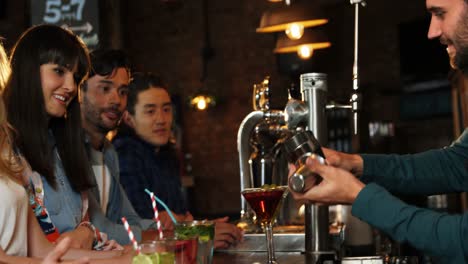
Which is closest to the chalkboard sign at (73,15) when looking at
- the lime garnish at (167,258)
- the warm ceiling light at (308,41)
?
the warm ceiling light at (308,41)

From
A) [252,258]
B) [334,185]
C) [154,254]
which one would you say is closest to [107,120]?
[252,258]

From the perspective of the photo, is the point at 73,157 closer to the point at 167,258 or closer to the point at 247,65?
the point at 167,258

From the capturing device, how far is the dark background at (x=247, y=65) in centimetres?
875

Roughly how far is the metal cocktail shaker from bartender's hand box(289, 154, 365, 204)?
16 millimetres

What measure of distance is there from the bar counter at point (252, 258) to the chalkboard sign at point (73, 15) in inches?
123

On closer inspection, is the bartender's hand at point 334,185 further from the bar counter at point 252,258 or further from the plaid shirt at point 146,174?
the plaid shirt at point 146,174

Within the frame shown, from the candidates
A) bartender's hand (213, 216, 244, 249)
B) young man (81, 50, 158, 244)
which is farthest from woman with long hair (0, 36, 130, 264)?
young man (81, 50, 158, 244)

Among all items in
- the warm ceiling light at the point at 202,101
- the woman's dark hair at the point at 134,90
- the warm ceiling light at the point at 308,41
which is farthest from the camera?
the warm ceiling light at the point at 202,101

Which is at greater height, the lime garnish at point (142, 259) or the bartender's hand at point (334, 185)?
the bartender's hand at point (334, 185)

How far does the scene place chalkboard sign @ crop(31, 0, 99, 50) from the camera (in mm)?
5406

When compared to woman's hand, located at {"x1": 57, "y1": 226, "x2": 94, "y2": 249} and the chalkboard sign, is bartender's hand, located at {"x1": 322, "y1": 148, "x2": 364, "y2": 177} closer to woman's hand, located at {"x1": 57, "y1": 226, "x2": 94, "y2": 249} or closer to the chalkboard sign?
woman's hand, located at {"x1": 57, "y1": 226, "x2": 94, "y2": 249}

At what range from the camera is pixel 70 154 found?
2711 mm

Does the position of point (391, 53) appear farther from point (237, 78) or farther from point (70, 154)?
point (70, 154)

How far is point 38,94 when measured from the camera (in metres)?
2.51
